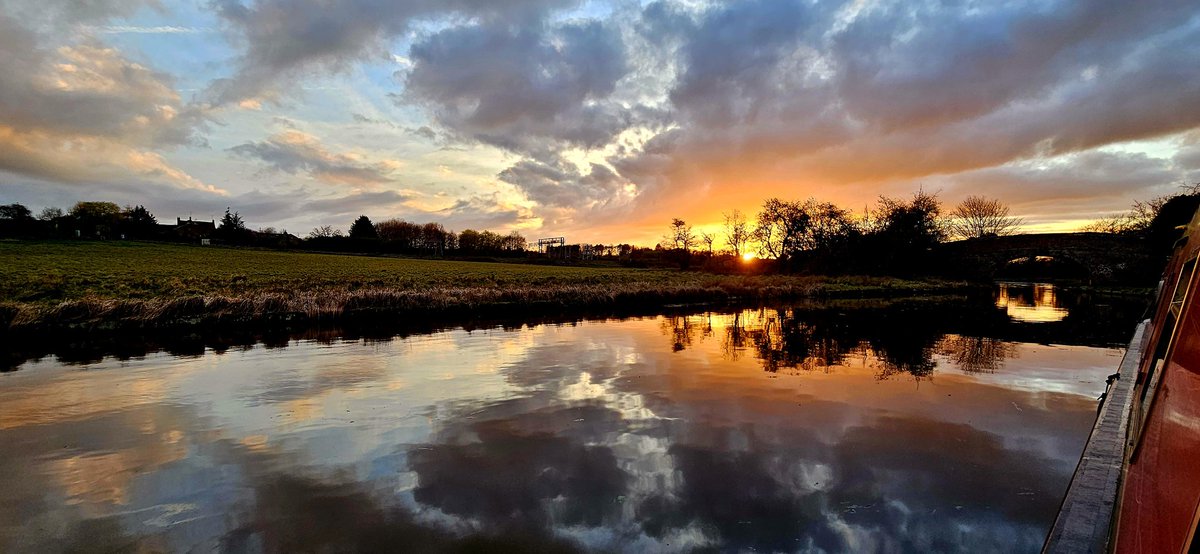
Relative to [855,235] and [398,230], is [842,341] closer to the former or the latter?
[855,235]

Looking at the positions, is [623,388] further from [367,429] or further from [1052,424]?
[1052,424]

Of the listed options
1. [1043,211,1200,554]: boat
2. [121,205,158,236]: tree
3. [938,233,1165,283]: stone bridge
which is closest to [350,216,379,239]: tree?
[121,205,158,236]: tree

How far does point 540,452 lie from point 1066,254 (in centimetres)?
6466

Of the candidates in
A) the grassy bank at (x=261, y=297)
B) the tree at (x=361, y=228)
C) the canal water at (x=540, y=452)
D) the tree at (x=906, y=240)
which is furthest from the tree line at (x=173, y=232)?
the canal water at (x=540, y=452)

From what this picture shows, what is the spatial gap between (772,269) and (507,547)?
64.0 meters

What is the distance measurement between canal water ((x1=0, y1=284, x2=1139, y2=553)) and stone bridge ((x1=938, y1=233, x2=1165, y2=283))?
4712 centimetres

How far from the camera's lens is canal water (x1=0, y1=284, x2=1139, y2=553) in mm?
4742

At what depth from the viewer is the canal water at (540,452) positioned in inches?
187

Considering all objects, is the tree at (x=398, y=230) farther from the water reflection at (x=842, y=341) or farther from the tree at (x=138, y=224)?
the water reflection at (x=842, y=341)

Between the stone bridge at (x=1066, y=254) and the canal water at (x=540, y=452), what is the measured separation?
4712 cm

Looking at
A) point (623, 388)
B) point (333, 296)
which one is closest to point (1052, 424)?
point (623, 388)

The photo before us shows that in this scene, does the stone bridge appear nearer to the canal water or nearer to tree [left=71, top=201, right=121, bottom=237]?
the canal water

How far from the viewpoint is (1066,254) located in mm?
51688

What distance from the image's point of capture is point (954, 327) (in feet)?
65.2
